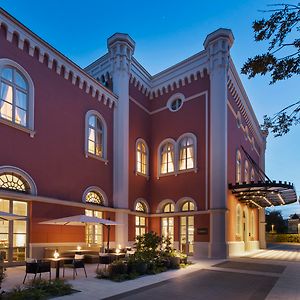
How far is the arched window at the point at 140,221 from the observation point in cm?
2167

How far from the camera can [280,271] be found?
14.2 m

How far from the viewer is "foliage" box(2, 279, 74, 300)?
308 inches

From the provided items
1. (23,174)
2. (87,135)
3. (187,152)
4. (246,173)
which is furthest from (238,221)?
(23,174)

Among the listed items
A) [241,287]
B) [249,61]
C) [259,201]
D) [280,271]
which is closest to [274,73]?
[249,61]

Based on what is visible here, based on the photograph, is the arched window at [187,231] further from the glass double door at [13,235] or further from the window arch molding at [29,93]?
the window arch molding at [29,93]

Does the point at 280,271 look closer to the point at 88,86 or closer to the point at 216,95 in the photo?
the point at 216,95

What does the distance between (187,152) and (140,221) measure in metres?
5.43

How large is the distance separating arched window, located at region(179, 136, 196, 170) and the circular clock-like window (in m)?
2.30

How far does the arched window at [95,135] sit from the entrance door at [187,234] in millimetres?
6529

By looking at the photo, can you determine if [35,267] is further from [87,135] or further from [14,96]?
[87,135]

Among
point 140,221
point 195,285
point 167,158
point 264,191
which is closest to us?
point 195,285

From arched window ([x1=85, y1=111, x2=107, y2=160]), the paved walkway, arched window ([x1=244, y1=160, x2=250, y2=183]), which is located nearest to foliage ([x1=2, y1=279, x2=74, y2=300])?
the paved walkway

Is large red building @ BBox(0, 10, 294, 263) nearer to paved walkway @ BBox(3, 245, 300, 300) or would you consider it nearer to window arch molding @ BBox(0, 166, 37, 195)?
window arch molding @ BBox(0, 166, 37, 195)

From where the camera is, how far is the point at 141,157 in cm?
2297
